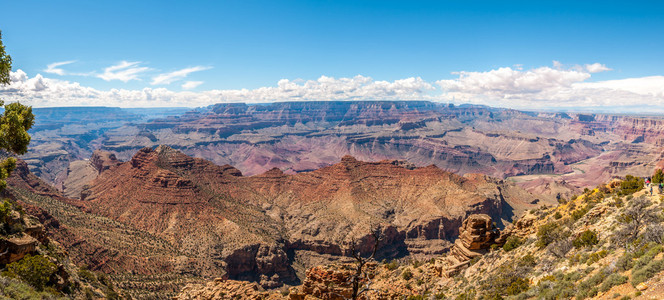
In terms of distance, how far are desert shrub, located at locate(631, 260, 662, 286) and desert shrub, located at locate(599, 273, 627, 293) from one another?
2.33ft

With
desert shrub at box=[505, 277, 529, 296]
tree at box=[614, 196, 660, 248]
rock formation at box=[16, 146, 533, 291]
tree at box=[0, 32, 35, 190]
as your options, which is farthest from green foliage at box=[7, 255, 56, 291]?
tree at box=[614, 196, 660, 248]

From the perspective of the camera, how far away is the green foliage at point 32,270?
23141mm

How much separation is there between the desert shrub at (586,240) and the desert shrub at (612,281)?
786 centimetres

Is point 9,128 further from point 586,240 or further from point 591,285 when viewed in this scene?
point 586,240

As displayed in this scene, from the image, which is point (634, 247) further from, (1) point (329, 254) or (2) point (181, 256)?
(1) point (329, 254)

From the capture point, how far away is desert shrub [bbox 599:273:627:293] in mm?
14695

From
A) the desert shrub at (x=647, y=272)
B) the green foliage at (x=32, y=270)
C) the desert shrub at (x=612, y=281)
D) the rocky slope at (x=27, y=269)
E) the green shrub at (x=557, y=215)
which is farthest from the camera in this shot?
the green shrub at (x=557, y=215)

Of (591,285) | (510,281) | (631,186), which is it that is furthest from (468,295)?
(631,186)

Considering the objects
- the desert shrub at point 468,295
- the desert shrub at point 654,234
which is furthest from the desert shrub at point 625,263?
the desert shrub at point 468,295

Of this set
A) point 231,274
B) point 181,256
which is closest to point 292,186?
point 231,274

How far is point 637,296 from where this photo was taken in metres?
12.9

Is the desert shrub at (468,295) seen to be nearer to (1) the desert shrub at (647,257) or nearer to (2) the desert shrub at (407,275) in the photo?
(2) the desert shrub at (407,275)

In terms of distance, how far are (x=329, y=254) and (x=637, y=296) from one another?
88.0 metres

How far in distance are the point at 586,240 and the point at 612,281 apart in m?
8.56
